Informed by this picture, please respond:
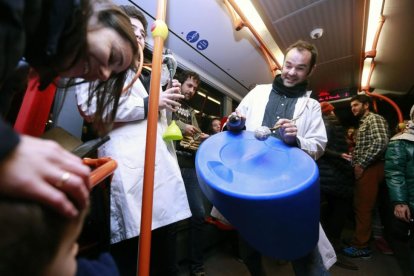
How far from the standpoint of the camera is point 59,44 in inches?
20.8

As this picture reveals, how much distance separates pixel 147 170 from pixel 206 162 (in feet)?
1.01

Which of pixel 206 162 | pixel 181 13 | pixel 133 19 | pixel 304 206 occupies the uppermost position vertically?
pixel 181 13

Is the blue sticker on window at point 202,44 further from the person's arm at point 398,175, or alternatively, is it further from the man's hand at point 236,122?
the person's arm at point 398,175

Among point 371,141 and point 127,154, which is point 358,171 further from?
point 127,154

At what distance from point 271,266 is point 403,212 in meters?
1.14

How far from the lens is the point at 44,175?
31 cm

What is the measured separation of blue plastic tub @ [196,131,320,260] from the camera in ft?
3.08

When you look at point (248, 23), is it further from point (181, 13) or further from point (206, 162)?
point (206, 162)

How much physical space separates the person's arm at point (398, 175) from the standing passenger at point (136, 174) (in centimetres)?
170

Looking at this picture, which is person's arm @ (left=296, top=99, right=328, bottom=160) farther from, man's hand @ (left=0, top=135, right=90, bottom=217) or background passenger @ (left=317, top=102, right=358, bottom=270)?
man's hand @ (left=0, top=135, right=90, bottom=217)

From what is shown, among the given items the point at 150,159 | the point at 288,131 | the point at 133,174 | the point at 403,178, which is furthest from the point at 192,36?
the point at 403,178

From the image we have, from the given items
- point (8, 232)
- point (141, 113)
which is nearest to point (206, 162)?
point (141, 113)

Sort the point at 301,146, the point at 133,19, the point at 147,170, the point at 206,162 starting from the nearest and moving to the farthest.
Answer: the point at 147,170, the point at 206,162, the point at 301,146, the point at 133,19

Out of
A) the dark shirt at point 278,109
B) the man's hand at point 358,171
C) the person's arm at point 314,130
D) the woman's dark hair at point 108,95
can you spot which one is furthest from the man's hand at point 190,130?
the man's hand at point 358,171
